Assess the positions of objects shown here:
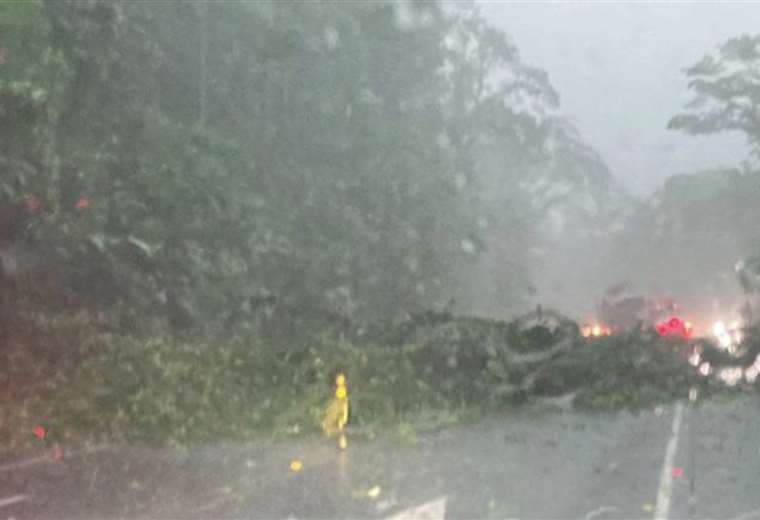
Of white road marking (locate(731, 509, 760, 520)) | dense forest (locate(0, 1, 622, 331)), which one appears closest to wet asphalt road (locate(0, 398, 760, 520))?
white road marking (locate(731, 509, 760, 520))

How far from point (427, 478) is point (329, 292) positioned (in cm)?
1316

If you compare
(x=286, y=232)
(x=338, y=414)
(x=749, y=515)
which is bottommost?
(x=749, y=515)

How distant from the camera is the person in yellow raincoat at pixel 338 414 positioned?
1222 cm

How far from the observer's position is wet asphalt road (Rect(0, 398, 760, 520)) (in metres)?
8.48

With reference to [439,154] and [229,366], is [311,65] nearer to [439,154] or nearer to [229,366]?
[439,154]

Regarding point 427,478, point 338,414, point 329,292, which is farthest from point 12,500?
point 329,292

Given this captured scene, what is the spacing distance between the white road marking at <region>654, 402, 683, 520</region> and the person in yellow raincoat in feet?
9.41

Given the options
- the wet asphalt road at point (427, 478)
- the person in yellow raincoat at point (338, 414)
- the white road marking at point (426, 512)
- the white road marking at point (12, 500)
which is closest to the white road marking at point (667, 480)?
the wet asphalt road at point (427, 478)

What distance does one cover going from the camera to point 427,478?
381 inches

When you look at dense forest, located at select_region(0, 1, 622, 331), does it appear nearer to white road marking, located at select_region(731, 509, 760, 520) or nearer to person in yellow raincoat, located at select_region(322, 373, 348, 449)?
person in yellow raincoat, located at select_region(322, 373, 348, 449)

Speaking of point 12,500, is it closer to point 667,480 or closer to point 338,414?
point 338,414

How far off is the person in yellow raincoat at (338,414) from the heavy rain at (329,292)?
0.03 metres

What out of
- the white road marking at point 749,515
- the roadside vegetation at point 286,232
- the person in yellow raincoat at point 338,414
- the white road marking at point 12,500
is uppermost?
the roadside vegetation at point 286,232

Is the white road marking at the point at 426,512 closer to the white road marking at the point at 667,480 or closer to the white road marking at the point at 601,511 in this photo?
the white road marking at the point at 601,511
